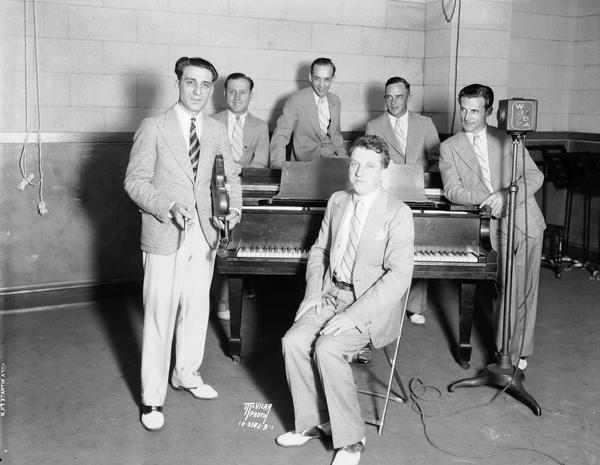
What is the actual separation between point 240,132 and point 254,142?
13 cm

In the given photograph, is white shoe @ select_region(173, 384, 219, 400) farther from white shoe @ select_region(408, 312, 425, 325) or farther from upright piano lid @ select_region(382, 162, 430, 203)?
white shoe @ select_region(408, 312, 425, 325)

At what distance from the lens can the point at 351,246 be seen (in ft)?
11.2

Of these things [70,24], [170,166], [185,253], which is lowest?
[185,253]

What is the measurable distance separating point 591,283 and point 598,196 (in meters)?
1.14

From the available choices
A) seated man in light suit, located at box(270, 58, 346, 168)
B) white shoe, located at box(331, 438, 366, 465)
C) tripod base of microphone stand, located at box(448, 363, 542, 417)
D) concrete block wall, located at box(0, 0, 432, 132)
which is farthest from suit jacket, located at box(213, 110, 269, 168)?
white shoe, located at box(331, 438, 366, 465)

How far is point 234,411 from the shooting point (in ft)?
12.1

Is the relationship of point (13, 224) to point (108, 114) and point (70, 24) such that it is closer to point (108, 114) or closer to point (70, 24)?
point (108, 114)

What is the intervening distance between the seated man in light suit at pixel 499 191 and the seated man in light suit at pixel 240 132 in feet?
5.25

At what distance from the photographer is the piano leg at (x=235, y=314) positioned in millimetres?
4188

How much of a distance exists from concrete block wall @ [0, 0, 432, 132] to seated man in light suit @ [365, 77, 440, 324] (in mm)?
1267

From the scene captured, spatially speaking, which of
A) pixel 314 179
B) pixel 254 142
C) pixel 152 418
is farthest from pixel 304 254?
pixel 254 142

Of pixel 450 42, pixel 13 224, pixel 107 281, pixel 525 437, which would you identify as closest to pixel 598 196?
pixel 450 42

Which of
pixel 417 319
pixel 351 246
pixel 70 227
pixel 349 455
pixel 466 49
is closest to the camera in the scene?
pixel 349 455

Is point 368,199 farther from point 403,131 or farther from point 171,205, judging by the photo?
point 403,131
